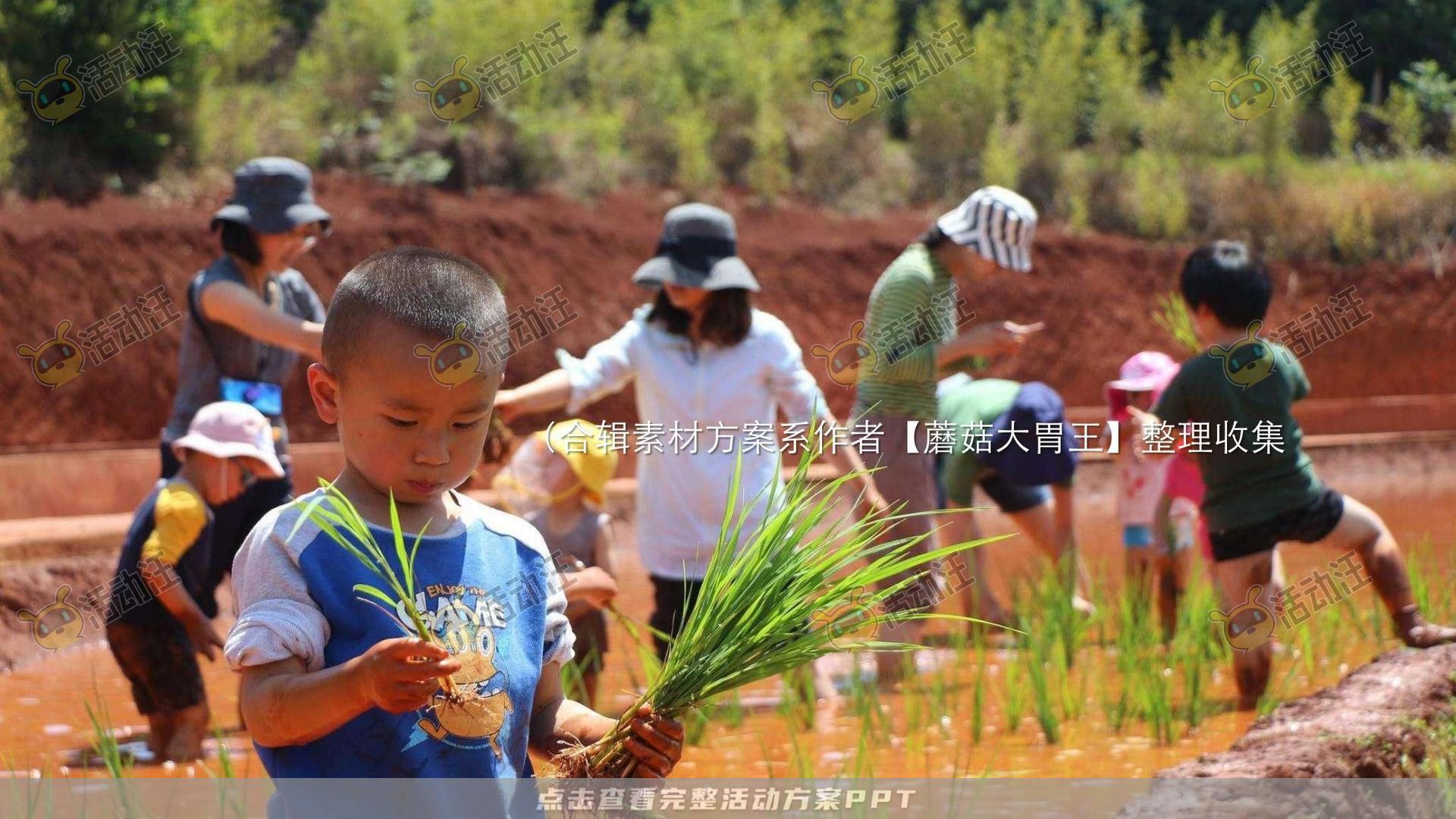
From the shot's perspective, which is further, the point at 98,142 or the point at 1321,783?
the point at 98,142

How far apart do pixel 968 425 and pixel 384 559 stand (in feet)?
14.8

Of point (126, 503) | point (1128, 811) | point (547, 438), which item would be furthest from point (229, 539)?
point (126, 503)

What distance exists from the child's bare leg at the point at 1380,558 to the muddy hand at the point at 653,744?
306cm

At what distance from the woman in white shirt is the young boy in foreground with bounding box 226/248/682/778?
2680 mm

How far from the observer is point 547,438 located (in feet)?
16.0

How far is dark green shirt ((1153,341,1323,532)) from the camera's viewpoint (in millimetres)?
4766

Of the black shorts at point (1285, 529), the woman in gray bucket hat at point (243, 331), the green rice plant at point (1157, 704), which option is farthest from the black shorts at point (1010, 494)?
the woman in gray bucket hat at point (243, 331)

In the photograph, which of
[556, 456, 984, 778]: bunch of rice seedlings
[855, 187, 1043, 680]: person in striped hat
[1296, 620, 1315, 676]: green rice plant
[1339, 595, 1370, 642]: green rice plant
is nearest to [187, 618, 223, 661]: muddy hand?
[855, 187, 1043, 680]: person in striped hat

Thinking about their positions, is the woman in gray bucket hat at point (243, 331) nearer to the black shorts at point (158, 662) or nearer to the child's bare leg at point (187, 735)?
the black shorts at point (158, 662)

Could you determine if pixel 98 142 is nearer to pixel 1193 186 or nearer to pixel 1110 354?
pixel 1110 354

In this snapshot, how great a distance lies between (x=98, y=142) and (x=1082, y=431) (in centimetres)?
776

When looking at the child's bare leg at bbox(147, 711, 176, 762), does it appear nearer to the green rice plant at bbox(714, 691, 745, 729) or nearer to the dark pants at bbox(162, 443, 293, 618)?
the dark pants at bbox(162, 443, 293, 618)

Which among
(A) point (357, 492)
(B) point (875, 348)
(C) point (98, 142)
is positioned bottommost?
(B) point (875, 348)

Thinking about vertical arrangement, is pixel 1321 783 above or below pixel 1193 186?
above
